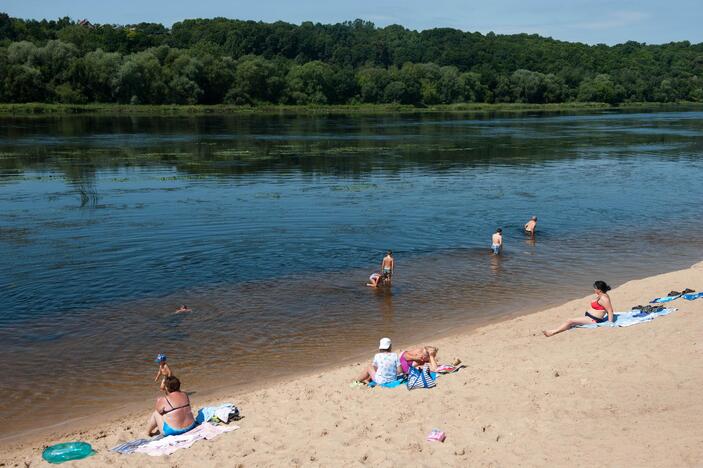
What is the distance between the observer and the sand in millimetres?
11086

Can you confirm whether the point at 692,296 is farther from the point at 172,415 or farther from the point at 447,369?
the point at 172,415

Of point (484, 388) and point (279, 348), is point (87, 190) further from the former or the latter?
point (484, 388)

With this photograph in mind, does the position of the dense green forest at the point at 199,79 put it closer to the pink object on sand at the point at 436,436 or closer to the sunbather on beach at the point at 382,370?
the sunbather on beach at the point at 382,370

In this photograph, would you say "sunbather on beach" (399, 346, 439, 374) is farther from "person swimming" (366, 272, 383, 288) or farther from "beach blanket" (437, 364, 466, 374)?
"person swimming" (366, 272, 383, 288)

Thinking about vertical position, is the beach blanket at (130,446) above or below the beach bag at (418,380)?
below

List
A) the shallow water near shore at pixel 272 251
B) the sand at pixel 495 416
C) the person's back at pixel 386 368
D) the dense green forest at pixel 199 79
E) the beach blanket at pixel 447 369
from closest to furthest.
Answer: the sand at pixel 495 416
the person's back at pixel 386 368
the beach blanket at pixel 447 369
the shallow water near shore at pixel 272 251
the dense green forest at pixel 199 79

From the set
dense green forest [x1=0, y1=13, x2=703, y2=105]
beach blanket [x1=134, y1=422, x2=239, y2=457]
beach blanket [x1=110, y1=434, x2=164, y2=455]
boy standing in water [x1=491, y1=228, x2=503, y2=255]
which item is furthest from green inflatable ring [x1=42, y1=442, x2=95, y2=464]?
dense green forest [x1=0, y1=13, x2=703, y2=105]

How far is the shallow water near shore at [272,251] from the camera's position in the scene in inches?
703

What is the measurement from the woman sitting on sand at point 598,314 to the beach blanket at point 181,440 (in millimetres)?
8719

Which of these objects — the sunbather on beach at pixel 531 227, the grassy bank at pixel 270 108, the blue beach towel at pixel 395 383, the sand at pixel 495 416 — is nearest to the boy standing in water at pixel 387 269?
the sand at pixel 495 416

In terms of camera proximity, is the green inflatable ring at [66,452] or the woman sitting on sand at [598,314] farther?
the woman sitting on sand at [598,314]

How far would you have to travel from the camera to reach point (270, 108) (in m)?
145

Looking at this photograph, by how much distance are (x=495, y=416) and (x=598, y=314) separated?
6.40m

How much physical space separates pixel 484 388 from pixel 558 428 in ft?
7.17
